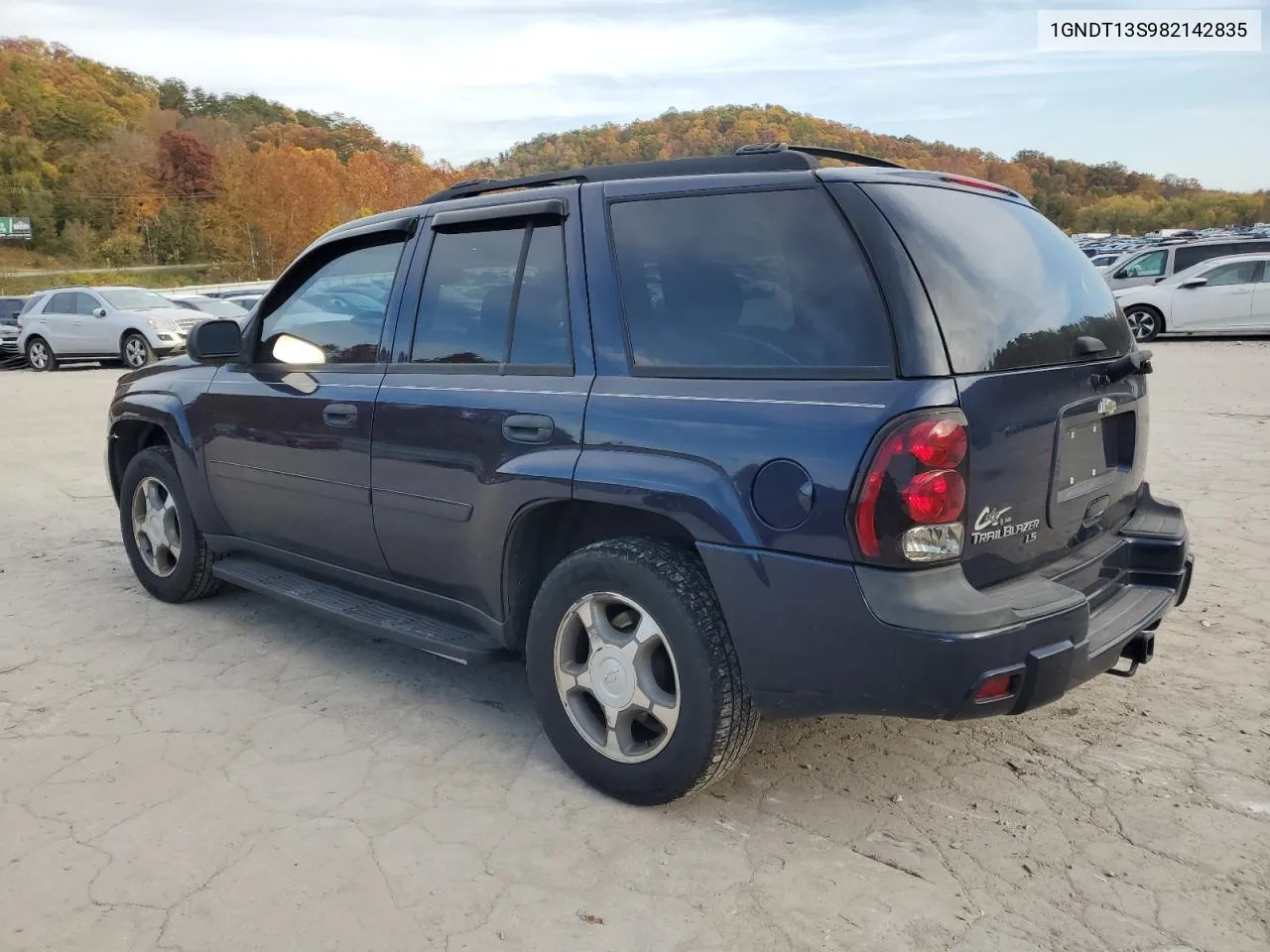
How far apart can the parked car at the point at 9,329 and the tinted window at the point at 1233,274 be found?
81.5 feet

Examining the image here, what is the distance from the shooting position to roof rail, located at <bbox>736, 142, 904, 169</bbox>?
302 centimetres

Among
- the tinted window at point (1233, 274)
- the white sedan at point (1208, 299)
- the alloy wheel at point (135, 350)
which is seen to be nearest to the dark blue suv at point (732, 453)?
the white sedan at point (1208, 299)

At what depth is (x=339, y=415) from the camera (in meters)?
3.79

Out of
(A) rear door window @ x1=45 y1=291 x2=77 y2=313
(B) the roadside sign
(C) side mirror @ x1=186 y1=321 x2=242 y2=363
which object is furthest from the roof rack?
(B) the roadside sign

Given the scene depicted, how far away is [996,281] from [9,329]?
25957mm

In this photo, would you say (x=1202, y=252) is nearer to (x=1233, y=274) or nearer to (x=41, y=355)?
(x=1233, y=274)

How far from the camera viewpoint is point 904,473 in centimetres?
241

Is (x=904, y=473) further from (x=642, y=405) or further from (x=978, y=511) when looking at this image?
(x=642, y=405)

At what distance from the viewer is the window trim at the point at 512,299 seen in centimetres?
317

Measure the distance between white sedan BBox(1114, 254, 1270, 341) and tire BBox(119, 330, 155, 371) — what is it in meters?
18.0

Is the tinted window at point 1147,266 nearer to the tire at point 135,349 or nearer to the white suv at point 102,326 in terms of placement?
the white suv at point 102,326

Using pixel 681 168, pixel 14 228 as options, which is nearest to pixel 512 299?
pixel 681 168

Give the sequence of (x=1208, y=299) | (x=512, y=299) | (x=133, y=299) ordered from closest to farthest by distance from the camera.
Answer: (x=512, y=299) < (x=1208, y=299) < (x=133, y=299)

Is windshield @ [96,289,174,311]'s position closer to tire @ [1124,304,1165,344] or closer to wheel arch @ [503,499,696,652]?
tire @ [1124,304,1165,344]
